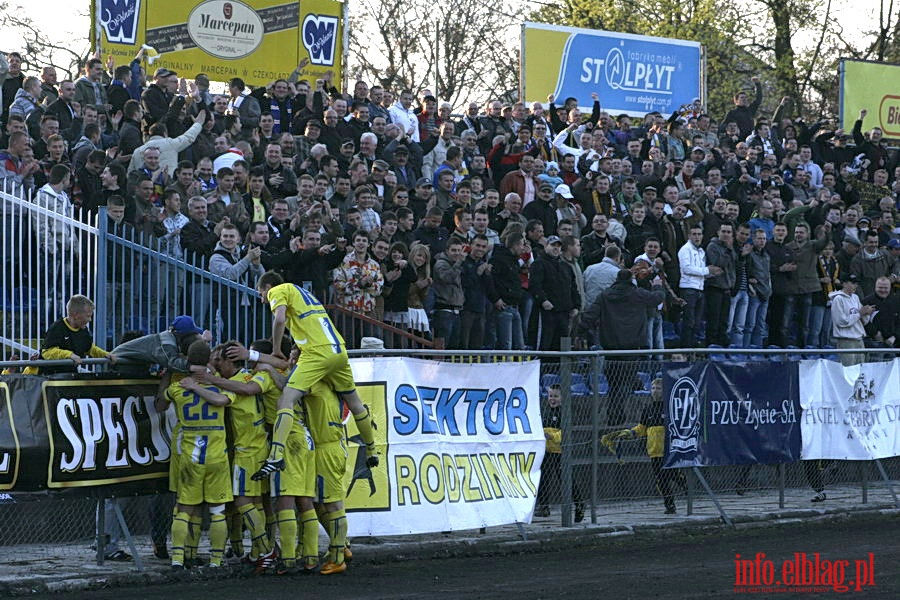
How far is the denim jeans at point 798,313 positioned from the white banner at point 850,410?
464 centimetres

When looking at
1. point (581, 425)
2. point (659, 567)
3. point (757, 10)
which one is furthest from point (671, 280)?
point (757, 10)

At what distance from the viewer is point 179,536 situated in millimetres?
10273

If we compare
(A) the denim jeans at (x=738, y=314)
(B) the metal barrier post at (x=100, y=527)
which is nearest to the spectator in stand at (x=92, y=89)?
(B) the metal barrier post at (x=100, y=527)

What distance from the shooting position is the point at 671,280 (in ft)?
63.2

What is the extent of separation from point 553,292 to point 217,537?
7761 millimetres

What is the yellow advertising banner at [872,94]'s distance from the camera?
3212 cm

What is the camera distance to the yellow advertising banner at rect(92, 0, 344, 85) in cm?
2302

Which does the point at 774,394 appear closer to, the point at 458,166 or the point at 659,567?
the point at 659,567

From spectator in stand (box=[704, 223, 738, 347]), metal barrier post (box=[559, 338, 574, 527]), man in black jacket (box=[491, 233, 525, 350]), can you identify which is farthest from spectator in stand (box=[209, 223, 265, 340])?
spectator in stand (box=[704, 223, 738, 347])

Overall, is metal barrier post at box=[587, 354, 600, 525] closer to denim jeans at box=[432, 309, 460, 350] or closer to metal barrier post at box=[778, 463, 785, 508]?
metal barrier post at box=[778, 463, 785, 508]

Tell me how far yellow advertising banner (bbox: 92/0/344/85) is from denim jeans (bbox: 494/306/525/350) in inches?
333

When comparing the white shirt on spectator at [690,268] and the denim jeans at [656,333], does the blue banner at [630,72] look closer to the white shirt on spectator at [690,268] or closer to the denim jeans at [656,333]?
the white shirt on spectator at [690,268]

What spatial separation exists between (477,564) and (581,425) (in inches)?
96.3

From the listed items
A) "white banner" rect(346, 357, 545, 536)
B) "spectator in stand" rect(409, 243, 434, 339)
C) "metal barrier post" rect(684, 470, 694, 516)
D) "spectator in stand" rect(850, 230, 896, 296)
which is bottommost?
"metal barrier post" rect(684, 470, 694, 516)
